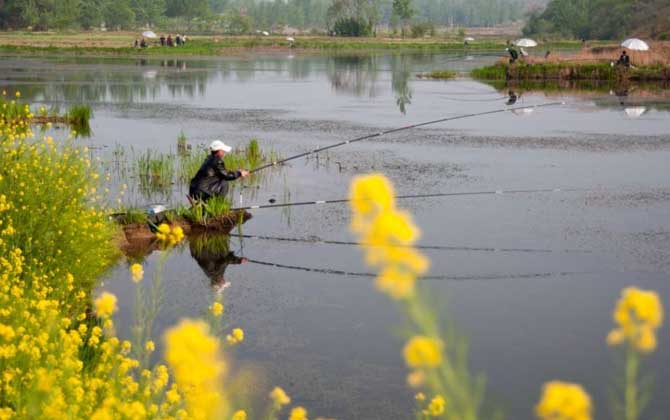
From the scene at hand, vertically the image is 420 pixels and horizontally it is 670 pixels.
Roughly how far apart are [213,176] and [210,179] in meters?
0.07

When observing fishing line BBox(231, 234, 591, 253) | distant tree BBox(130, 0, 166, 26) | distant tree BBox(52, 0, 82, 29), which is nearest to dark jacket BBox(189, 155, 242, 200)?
fishing line BBox(231, 234, 591, 253)

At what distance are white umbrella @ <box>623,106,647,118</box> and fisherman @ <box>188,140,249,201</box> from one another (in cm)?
1641

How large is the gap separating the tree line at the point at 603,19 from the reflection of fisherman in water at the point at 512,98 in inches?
1249

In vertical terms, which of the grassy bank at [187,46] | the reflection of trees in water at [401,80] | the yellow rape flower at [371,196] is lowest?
the grassy bank at [187,46]

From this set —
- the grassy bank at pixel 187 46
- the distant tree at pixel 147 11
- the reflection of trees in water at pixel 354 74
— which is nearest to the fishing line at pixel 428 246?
the reflection of trees in water at pixel 354 74

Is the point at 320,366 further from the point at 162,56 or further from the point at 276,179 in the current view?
the point at 162,56

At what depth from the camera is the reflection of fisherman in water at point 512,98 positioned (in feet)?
101

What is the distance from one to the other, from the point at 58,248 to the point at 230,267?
284 centimetres

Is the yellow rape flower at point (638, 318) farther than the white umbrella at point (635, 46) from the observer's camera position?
No

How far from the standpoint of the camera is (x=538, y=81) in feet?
131

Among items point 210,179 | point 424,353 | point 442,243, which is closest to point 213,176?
point 210,179

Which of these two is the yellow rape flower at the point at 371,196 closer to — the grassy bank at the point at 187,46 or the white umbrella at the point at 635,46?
the white umbrella at the point at 635,46

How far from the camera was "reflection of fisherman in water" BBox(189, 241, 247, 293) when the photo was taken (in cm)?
1095

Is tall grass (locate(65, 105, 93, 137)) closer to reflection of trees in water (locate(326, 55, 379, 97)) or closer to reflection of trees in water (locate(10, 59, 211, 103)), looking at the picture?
reflection of trees in water (locate(10, 59, 211, 103))
